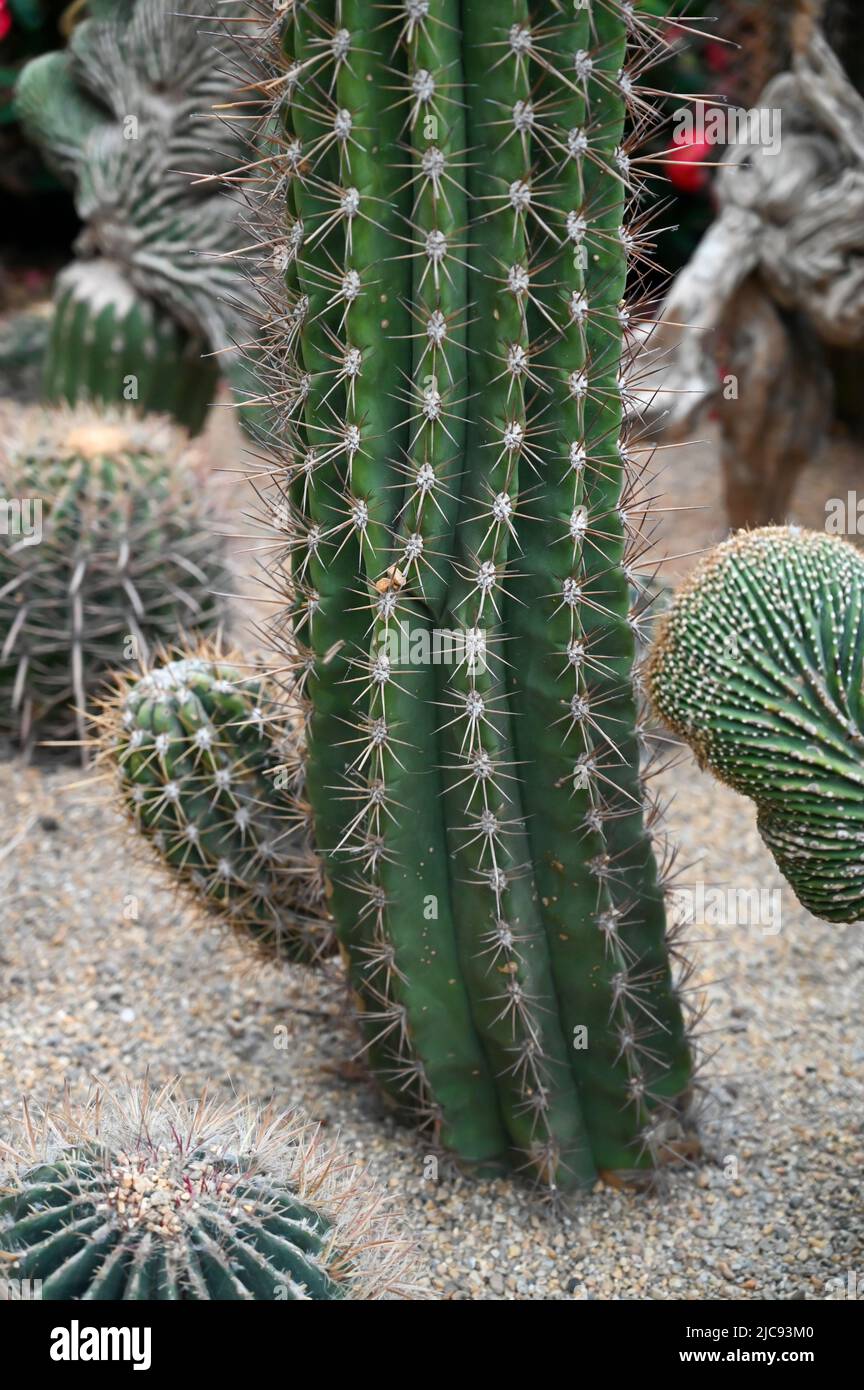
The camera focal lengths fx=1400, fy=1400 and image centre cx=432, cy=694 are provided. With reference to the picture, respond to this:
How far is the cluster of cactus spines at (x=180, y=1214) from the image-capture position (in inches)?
65.1

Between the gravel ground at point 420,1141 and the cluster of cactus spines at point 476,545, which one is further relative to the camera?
the gravel ground at point 420,1141

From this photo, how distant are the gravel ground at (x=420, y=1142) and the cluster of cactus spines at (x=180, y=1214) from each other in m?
0.39

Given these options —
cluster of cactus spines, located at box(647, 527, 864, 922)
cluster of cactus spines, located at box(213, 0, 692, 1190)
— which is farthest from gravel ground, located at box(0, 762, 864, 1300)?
cluster of cactus spines, located at box(647, 527, 864, 922)

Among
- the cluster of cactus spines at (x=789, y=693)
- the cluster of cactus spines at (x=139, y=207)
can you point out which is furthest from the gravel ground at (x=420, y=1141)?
the cluster of cactus spines at (x=139, y=207)

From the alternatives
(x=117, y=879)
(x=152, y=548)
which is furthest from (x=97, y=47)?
(x=117, y=879)

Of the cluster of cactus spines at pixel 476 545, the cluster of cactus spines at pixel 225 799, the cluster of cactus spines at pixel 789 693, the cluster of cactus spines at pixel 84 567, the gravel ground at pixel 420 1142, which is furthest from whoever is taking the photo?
the cluster of cactus spines at pixel 84 567

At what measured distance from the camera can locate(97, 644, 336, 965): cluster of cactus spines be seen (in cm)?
257

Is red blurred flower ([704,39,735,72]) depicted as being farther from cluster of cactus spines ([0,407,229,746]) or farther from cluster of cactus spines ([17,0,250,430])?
cluster of cactus spines ([0,407,229,746])

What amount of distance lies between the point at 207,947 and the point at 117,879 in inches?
15.6

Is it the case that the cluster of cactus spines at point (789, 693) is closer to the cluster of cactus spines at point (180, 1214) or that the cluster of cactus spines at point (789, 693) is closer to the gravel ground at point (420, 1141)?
the gravel ground at point (420, 1141)
